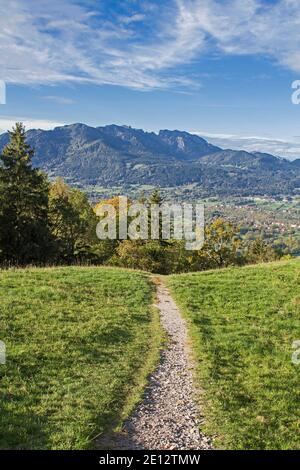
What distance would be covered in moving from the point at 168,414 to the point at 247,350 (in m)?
6.77

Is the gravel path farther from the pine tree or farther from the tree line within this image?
the pine tree

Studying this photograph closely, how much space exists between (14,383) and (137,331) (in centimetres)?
740

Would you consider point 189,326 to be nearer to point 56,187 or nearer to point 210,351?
point 210,351

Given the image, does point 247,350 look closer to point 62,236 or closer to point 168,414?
point 168,414

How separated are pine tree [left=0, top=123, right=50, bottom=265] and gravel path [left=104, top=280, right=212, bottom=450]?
34354mm

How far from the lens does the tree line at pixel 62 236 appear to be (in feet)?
160

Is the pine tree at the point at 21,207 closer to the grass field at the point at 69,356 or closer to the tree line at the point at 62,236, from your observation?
the tree line at the point at 62,236

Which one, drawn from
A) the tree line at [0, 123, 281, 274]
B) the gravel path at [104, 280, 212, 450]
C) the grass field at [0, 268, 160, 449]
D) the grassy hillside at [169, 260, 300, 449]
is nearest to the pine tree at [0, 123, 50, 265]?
the tree line at [0, 123, 281, 274]

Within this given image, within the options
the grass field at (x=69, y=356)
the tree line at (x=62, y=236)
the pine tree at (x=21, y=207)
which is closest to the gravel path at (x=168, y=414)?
the grass field at (x=69, y=356)

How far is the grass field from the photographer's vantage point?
11.6 metres

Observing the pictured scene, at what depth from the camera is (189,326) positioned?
843 inches

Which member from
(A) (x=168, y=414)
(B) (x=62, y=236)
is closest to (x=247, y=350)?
(A) (x=168, y=414)

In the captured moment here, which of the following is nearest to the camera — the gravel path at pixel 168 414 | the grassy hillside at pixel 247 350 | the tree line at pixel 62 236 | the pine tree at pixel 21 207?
the gravel path at pixel 168 414

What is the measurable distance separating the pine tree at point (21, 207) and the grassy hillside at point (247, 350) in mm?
22674
